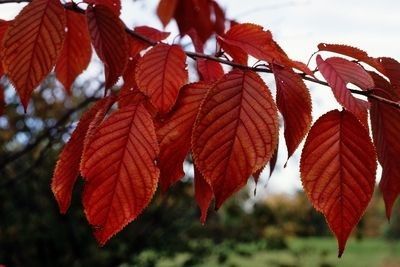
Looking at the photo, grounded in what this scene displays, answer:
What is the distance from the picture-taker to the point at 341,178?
1.83 feet

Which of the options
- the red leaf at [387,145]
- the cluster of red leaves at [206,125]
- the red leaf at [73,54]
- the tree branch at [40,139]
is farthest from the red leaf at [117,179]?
the tree branch at [40,139]

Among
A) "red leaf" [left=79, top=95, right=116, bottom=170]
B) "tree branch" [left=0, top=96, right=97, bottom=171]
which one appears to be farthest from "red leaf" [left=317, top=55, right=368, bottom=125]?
"tree branch" [left=0, top=96, right=97, bottom=171]

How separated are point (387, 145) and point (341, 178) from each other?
0.29ft

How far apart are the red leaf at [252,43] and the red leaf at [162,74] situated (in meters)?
0.07

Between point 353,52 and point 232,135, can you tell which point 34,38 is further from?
point 353,52

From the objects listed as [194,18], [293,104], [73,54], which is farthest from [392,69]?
[194,18]

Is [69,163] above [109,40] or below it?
below

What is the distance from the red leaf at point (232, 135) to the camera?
527mm

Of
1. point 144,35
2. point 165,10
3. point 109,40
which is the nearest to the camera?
point 109,40

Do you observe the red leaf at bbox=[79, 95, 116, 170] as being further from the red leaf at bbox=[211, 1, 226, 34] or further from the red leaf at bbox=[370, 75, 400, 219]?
the red leaf at bbox=[211, 1, 226, 34]

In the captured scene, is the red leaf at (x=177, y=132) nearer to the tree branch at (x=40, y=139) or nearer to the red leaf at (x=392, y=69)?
the red leaf at (x=392, y=69)

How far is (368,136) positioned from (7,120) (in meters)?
3.14

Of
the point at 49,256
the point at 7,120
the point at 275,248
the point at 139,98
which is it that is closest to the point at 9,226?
the point at 49,256

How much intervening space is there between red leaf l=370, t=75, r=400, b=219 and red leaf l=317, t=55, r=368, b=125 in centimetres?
3
